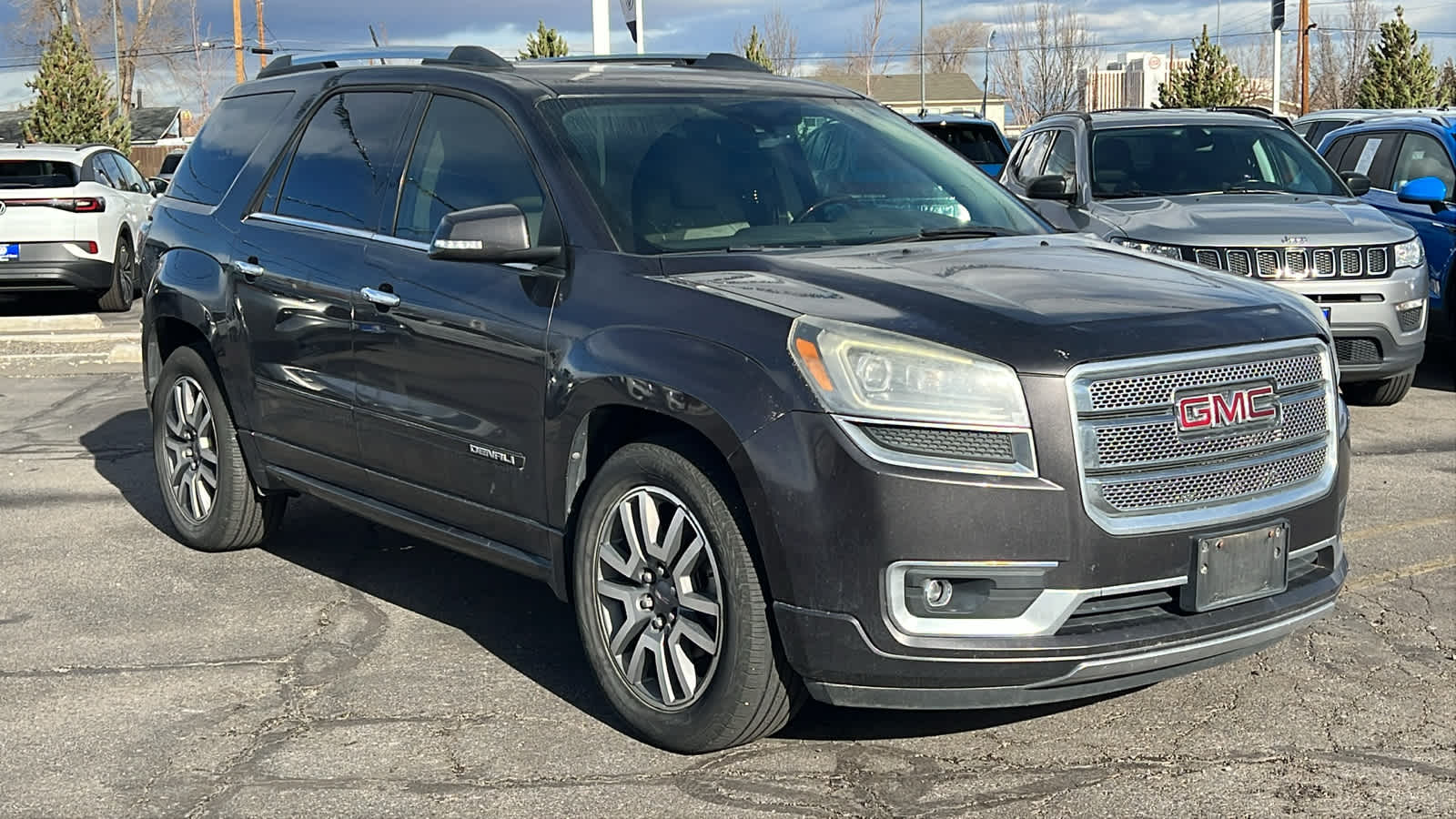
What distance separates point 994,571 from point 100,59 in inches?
3165

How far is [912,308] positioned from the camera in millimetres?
4012

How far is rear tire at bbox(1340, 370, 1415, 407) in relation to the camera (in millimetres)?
9750

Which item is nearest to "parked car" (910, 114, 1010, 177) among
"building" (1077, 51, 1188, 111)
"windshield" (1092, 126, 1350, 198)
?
"windshield" (1092, 126, 1350, 198)

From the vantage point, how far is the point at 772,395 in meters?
3.87

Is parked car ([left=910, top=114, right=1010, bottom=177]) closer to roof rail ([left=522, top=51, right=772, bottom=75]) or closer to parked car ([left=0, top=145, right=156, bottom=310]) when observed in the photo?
parked car ([left=0, top=145, right=156, bottom=310])

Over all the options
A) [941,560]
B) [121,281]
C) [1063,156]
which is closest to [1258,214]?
[1063,156]

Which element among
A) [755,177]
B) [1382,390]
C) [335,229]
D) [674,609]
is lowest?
[1382,390]

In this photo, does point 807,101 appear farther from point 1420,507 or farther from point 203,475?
point 1420,507

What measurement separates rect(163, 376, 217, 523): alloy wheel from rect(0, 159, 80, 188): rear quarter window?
10.2 meters

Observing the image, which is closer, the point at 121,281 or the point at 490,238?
the point at 490,238

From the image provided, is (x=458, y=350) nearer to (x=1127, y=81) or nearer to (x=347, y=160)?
(x=347, y=160)

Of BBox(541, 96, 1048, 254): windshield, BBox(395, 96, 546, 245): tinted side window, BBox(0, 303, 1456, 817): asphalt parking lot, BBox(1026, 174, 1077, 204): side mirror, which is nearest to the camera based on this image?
BBox(0, 303, 1456, 817): asphalt parking lot

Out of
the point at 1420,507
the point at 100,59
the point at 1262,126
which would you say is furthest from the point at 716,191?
the point at 100,59

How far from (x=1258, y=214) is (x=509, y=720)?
21.0 ft
